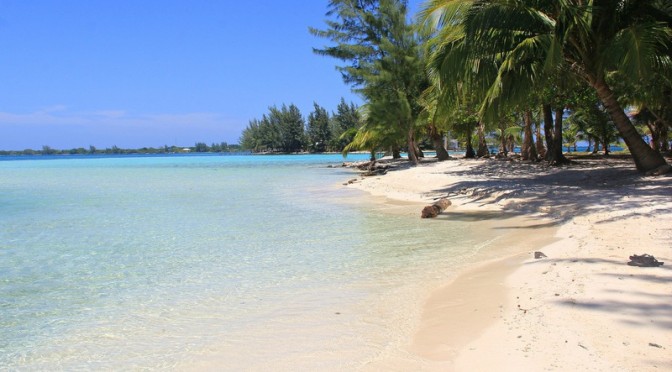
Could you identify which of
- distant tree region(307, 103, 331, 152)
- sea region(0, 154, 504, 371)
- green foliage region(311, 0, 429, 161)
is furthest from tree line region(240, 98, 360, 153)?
sea region(0, 154, 504, 371)

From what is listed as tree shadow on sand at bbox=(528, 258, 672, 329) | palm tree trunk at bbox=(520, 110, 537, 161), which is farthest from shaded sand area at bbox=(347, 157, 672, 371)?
palm tree trunk at bbox=(520, 110, 537, 161)

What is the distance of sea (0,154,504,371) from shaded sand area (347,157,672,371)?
0.38 meters

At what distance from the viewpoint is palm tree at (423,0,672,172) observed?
34.1 ft

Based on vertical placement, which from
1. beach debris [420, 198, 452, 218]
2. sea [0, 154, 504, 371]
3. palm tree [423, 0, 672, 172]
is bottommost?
sea [0, 154, 504, 371]

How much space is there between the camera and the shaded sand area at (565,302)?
3051 millimetres

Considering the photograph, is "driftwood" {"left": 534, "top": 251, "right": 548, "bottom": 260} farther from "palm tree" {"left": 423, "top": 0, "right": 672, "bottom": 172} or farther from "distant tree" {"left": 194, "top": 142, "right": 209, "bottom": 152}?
"distant tree" {"left": 194, "top": 142, "right": 209, "bottom": 152}

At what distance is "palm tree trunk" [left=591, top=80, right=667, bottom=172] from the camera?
1198 centimetres

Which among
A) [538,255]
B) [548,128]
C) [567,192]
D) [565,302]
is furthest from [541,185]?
[565,302]

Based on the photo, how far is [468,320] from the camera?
157 inches

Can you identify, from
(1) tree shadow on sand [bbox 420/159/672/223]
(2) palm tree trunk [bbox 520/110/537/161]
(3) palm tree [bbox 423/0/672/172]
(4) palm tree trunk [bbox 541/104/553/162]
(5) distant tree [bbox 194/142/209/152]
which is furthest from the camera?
(5) distant tree [bbox 194/142/209/152]

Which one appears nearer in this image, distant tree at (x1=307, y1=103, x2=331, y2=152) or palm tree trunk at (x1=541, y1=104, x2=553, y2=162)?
palm tree trunk at (x1=541, y1=104, x2=553, y2=162)

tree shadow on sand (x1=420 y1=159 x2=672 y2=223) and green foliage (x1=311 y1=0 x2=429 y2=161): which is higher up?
green foliage (x1=311 y1=0 x2=429 y2=161)

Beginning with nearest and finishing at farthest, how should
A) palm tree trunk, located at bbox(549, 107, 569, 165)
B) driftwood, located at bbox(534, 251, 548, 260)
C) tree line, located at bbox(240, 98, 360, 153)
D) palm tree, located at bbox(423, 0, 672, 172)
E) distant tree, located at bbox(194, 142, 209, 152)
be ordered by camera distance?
driftwood, located at bbox(534, 251, 548, 260)
palm tree, located at bbox(423, 0, 672, 172)
palm tree trunk, located at bbox(549, 107, 569, 165)
tree line, located at bbox(240, 98, 360, 153)
distant tree, located at bbox(194, 142, 209, 152)

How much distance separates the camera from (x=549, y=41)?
35.7 ft
